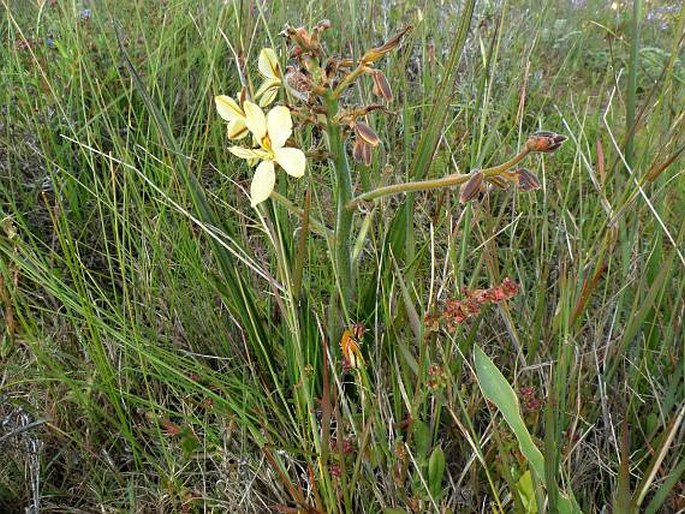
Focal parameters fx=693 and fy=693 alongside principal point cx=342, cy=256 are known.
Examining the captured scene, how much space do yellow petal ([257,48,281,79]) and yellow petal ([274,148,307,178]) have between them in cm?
16

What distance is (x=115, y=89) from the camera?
1.87 metres

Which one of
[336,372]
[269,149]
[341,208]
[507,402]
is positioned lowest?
[336,372]

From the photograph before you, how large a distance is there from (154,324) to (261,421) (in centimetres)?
32

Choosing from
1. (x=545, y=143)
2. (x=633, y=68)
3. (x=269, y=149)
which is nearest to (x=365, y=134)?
(x=269, y=149)

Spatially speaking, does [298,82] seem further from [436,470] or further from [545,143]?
[436,470]

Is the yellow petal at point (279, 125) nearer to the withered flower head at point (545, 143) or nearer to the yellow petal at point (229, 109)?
the yellow petal at point (229, 109)

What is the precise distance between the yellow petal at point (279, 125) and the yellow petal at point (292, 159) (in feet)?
0.04

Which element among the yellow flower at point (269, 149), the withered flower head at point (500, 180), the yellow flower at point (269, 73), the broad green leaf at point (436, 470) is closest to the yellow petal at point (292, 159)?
the yellow flower at point (269, 149)

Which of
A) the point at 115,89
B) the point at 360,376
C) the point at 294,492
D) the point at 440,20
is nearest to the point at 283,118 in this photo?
the point at 360,376

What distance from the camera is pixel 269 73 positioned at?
1.03 metres

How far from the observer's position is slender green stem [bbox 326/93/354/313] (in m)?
0.96

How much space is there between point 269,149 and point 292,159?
44 mm

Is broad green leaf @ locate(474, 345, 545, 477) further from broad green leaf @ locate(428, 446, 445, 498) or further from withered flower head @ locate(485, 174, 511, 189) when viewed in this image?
withered flower head @ locate(485, 174, 511, 189)

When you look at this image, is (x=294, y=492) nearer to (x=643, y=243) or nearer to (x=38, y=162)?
(x=643, y=243)
